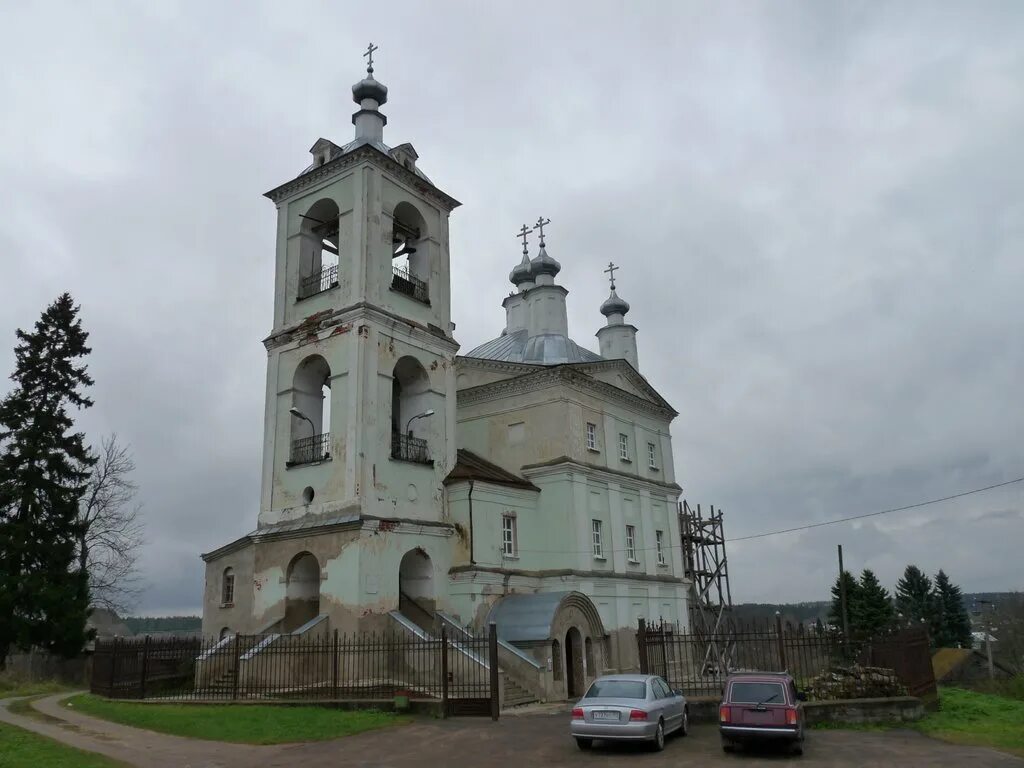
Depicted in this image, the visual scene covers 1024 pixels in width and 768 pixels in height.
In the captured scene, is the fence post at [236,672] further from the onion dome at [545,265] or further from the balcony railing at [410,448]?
the onion dome at [545,265]

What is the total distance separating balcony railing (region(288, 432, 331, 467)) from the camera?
2644 centimetres

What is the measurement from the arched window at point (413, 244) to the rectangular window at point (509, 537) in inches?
331

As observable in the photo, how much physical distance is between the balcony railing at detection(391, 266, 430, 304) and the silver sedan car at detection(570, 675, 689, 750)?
665 inches

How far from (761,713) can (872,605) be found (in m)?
42.5

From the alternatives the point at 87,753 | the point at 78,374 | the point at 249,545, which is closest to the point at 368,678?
the point at 249,545

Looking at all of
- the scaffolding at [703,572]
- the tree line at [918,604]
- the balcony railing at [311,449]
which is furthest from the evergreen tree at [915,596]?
the balcony railing at [311,449]

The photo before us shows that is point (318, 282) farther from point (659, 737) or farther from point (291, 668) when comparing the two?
point (659, 737)

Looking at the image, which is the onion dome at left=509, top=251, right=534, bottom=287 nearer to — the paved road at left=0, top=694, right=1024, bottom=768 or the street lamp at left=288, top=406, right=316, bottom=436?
the street lamp at left=288, top=406, right=316, bottom=436

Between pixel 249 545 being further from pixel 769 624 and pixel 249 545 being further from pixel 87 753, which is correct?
pixel 769 624

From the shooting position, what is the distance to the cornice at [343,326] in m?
26.7

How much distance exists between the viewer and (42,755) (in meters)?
13.1

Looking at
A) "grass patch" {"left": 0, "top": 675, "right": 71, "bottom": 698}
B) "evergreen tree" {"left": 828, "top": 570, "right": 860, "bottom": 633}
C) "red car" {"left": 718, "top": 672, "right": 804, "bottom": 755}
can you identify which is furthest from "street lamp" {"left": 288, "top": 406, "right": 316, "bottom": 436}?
"evergreen tree" {"left": 828, "top": 570, "right": 860, "bottom": 633}

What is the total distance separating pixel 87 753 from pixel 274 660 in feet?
28.1

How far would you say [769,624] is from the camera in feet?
64.2
